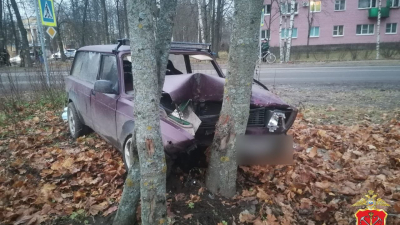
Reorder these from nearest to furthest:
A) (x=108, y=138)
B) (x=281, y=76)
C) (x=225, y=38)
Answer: (x=108, y=138) → (x=281, y=76) → (x=225, y=38)

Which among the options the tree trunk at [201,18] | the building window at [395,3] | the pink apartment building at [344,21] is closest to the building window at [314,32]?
the pink apartment building at [344,21]

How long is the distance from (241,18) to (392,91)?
8.02 meters

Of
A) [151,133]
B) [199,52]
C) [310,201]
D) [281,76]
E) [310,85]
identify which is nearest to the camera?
[151,133]

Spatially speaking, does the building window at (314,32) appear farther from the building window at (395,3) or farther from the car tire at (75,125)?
the car tire at (75,125)

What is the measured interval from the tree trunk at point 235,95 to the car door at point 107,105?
1.56 metres

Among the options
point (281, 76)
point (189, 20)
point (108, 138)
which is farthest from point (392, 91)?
point (189, 20)

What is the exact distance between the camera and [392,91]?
327 inches

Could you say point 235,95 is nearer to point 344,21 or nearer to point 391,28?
point 344,21

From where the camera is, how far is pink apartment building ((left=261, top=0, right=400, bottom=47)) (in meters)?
32.7

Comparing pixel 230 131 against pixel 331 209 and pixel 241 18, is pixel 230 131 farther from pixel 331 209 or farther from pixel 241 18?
pixel 331 209

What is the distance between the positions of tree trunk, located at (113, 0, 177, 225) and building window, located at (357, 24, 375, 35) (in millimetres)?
38266

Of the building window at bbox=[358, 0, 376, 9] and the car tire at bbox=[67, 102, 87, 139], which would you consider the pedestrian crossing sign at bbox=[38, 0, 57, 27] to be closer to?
the car tire at bbox=[67, 102, 87, 139]

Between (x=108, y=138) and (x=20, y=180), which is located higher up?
(x=108, y=138)

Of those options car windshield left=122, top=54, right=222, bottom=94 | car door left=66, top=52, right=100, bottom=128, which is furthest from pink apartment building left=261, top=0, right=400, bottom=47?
car door left=66, top=52, right=100, bottom=128
